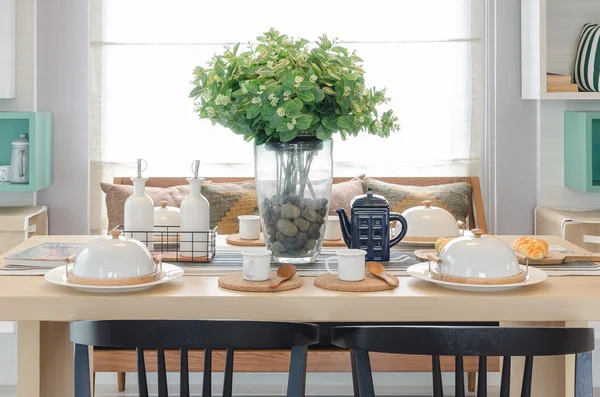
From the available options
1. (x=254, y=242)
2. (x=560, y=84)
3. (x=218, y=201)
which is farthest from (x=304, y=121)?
(x=560, y=84)

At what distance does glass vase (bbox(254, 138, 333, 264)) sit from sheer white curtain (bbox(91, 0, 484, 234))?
2164 mm

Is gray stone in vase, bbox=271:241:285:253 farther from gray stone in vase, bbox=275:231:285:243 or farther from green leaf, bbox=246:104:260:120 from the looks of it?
green leaf, bbox=246:104:260:120

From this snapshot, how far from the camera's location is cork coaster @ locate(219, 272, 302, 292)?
1.69 metres

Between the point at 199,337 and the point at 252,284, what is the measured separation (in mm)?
506

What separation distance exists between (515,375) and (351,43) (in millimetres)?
2271

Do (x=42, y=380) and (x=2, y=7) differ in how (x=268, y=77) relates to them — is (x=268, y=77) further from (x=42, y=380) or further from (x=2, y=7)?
(x=2, y=7)

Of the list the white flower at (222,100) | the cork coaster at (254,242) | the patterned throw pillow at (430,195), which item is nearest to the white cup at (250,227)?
the cork coaster at (254,242)

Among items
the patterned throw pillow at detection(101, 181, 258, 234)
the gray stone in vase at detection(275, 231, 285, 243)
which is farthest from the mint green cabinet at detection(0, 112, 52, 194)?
the gray stone in vase at detection(275, 231, 285, 243)

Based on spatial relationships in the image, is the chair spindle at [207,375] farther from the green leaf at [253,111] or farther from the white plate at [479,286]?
the green leaf at [253,111]

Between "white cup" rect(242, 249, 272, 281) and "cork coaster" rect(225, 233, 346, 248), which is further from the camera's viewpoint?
"cork coaster" rect(225, 233, 346, 248)

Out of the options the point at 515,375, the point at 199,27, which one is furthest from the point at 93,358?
the point at 199,27

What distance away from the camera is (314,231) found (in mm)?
1979

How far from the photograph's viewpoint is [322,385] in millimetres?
3398

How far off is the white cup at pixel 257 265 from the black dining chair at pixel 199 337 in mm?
469
